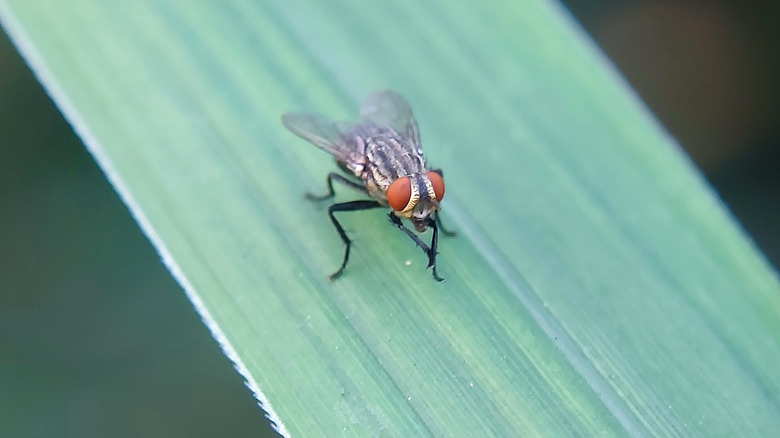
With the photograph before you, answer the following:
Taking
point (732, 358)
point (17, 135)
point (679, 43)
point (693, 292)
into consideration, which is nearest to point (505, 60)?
point (693, 292)

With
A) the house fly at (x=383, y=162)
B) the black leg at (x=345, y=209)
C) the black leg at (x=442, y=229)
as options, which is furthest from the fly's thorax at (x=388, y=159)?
the black leg at (x=442, y=229)

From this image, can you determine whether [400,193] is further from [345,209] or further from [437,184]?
[345,209]

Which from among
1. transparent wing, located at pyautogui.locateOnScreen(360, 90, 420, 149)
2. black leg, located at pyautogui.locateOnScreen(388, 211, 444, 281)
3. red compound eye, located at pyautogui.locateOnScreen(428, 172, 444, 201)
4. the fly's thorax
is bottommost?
black leg, located at pyautogui.locateOnScreen(388, 211, 444, 281)

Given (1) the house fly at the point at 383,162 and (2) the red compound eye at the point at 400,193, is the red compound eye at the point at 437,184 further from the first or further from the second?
(2) the red compound eye at the point at 400,193

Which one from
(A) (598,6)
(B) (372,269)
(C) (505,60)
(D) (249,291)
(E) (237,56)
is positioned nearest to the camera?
(D) (249,291)

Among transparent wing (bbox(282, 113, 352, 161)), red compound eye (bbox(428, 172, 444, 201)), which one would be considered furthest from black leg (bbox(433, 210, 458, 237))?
transparent wing (bbox(282, 113, 352, 161))

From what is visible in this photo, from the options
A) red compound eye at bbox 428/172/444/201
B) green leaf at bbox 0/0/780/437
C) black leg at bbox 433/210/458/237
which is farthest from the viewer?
black leg at bbox 433/210/458/237

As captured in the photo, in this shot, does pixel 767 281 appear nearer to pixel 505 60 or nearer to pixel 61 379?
pixel 505 60

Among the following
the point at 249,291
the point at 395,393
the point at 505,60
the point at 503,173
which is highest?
the point at 505,60

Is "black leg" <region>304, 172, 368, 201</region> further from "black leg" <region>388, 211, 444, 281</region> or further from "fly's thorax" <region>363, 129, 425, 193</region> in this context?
"black leg" <region>388, 211, 444, 281</region>
